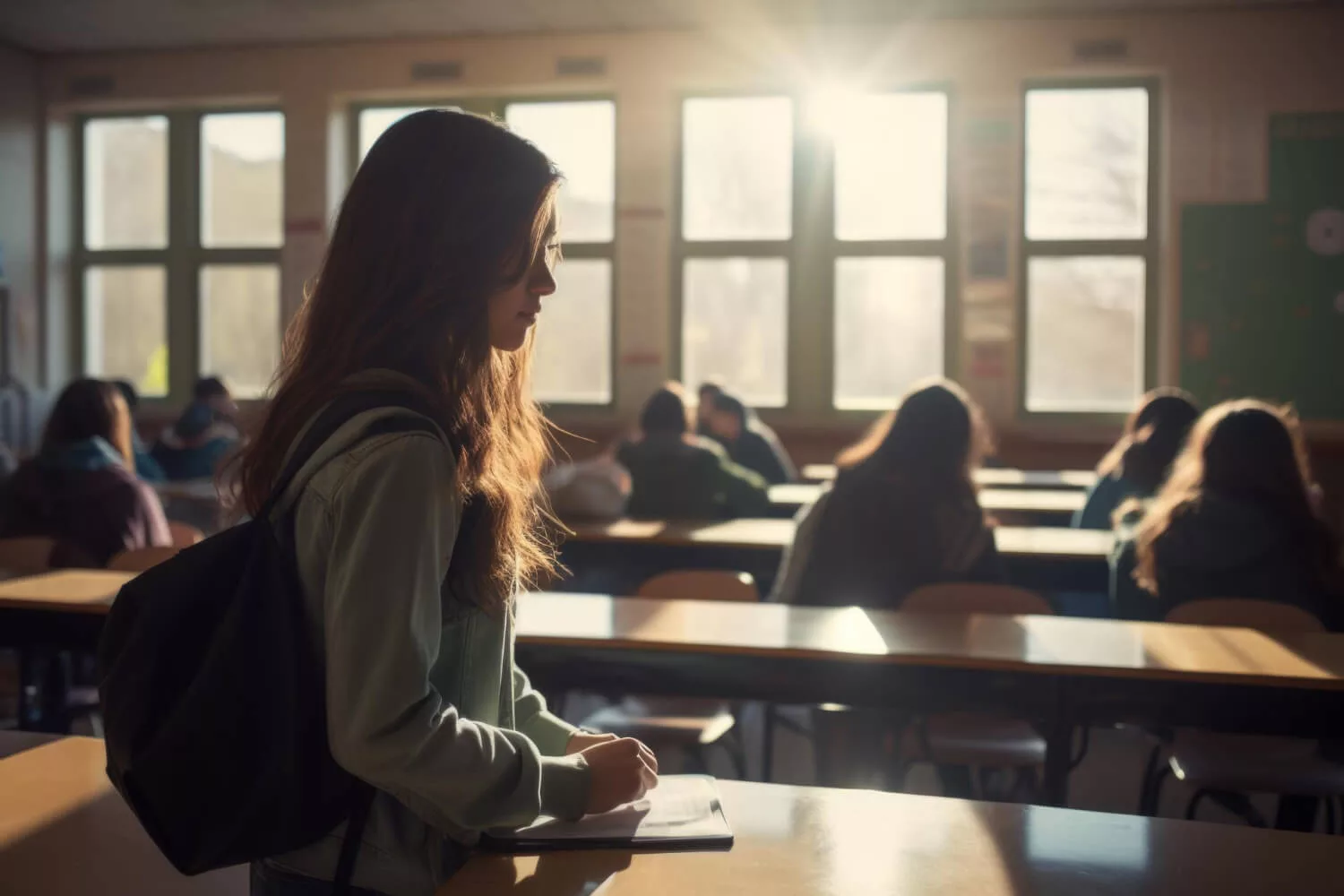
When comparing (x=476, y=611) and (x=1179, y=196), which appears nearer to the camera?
(x=476, y=611)

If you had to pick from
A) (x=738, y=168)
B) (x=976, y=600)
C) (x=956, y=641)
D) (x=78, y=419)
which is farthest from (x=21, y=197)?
(x=956, y=641)

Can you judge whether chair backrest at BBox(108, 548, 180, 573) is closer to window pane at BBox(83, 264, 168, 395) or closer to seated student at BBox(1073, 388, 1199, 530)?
seated student at BBox(1073, 388, 1199, 530)

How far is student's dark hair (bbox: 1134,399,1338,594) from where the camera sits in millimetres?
2740

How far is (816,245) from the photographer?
7.77 meters

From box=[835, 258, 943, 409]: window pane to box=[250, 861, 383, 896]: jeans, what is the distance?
6.87 metres

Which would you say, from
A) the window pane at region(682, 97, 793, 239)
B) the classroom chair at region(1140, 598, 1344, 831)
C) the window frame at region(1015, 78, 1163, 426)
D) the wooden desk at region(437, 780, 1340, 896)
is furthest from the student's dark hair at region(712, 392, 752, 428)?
the wooden desk at region(437, 780, 1340, 896)

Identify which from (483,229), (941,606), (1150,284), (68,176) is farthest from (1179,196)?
(68,176)

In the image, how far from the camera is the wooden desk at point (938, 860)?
44.3 inches

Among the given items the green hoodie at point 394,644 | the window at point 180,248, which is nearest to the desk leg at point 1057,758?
the green hoodie at point 394,644

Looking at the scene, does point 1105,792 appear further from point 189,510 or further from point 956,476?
point 189,510

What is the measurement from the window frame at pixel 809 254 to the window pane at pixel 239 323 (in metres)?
3.02

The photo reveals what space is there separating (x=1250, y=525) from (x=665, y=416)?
232cm

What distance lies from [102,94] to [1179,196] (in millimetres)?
7336

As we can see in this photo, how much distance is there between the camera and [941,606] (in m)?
2.73
